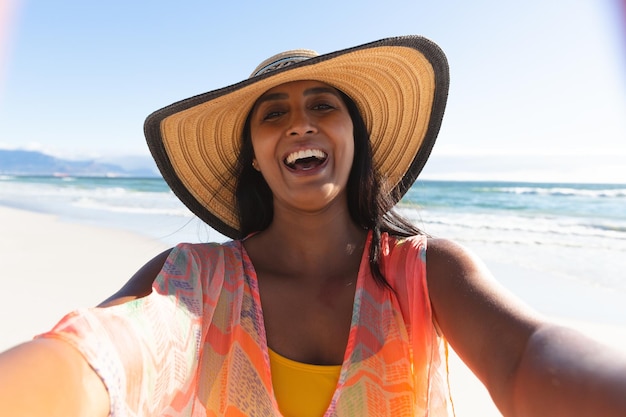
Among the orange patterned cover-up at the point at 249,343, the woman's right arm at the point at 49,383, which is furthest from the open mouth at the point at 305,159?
the woman's right arm at the point at 49,383

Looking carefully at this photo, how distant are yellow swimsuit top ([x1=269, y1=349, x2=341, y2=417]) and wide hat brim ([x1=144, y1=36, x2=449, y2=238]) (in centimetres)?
94

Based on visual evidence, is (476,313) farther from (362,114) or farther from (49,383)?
(362,114)

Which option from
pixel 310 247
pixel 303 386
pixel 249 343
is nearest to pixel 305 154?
pixel 310 247

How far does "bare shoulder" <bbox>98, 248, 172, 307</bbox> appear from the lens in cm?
114

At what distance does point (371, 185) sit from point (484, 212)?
53.4ft

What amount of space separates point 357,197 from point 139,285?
3.01 ft

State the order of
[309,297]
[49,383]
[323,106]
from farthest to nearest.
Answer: [323,106] < [309,297] < [49,383]

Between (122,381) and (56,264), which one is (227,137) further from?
(56,264)

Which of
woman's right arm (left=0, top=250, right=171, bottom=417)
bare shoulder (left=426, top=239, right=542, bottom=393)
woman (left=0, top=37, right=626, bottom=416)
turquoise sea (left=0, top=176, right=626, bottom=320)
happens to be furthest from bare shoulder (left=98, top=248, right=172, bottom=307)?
turquoise sea (left=0, top=176, right=626, bottom=320)

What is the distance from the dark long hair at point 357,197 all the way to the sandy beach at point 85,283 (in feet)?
5.99

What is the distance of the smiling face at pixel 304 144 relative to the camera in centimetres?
163

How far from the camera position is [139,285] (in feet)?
4.07

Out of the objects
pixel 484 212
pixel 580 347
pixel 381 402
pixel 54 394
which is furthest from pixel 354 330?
pixel 484 212

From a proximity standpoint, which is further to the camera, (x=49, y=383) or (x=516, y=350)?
(x=516, y=350)
